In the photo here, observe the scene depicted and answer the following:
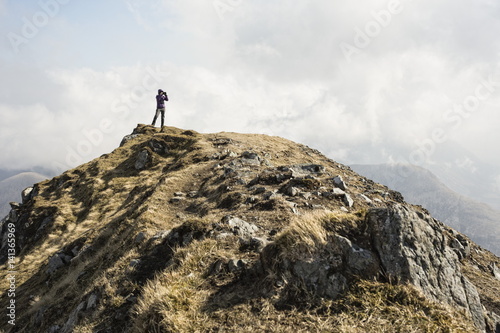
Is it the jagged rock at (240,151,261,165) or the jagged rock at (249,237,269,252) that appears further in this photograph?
the jagged rock at (240,151,261,165)

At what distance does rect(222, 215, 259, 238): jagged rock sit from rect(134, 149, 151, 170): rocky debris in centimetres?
2937

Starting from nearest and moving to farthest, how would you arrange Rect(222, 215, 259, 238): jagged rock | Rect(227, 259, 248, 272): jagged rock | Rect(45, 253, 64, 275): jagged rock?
1. Rect(227, 259, 248, 272): jagged rock
2. Rect(222, 215, 259, 238): jagged rock
3. Rect(45, 253, 64, 275): jagged rock

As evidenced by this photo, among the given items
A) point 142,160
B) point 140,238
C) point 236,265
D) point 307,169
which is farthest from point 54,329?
point 142,160

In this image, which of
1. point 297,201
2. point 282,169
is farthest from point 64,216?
point 297,201

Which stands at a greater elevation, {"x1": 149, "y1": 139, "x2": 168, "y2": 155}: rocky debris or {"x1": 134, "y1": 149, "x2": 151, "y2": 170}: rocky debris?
{"x1": 149, "y1": 139, "x2": 168, "y2": 155}: rocky debris

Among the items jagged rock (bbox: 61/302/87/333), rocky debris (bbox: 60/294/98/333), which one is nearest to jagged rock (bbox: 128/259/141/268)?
rocky debris (bbox: 60/294/98/333)

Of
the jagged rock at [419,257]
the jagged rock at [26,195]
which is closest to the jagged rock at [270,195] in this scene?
the jagged rock at [419,257]

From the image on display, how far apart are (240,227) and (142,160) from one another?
3111 centimetres

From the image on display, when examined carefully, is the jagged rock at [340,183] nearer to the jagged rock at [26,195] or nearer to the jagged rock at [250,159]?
the jagged rock at [250,159]

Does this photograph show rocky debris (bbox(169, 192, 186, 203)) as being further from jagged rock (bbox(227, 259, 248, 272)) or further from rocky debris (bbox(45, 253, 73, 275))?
jagged rock (bbox(227, 259, 248, 272))

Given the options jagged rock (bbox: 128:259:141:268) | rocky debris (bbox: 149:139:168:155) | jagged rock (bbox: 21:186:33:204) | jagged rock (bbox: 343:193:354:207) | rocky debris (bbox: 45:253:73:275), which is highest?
rocky debris (bbox: 149:139:168:155)

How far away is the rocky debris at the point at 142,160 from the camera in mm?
38688

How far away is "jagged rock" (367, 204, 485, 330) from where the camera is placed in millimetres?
6953

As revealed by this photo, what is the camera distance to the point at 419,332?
5.68m
